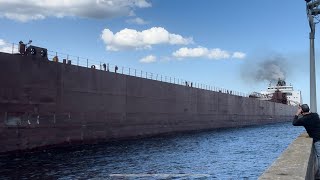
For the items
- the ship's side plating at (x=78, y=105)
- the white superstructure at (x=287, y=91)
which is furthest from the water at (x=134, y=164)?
the white superstructure at (x=287, y=91)

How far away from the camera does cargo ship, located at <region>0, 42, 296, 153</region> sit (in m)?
18.5

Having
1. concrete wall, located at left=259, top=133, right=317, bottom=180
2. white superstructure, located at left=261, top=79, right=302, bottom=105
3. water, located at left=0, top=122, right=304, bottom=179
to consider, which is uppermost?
white superstructure, located at left=261, top=79, right=302, bottom=105

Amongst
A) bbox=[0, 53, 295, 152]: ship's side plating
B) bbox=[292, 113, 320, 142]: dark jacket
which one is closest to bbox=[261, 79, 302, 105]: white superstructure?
bbox=[0, 53, 295, 152]: ship's side plating

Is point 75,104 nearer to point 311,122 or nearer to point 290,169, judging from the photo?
point 311,122

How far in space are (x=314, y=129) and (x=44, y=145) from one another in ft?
48.1

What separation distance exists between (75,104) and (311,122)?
17.1m

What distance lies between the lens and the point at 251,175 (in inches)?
514

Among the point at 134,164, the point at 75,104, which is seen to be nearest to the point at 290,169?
the point at 134,164

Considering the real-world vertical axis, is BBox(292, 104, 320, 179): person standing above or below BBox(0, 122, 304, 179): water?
above

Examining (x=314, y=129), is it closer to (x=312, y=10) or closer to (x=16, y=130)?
(x=312, y=10)

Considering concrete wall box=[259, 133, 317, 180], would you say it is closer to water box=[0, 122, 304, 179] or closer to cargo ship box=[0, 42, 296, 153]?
water box=[0, 122, 304, 179]

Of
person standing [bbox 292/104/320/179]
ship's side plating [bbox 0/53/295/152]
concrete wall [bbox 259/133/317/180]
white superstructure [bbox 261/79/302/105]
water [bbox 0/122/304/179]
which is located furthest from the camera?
white superstructure [bbox 261/79/302/105]

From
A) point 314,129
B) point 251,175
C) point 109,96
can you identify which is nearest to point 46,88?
point 109,96

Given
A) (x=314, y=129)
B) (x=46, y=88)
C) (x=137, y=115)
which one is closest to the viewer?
(x=314, y=129)
